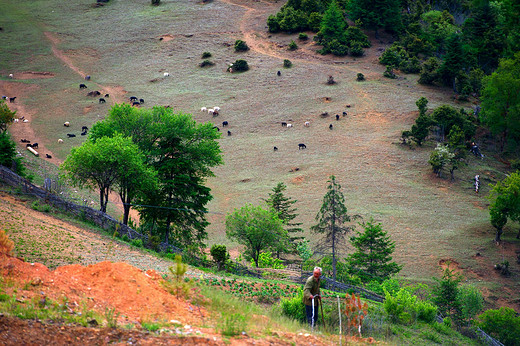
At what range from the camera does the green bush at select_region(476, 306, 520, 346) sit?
29500 mm

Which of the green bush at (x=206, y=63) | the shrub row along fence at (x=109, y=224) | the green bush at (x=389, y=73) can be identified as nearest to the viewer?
the shrub row along fence at (x=109, y=224)

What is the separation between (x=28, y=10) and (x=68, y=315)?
113 meters

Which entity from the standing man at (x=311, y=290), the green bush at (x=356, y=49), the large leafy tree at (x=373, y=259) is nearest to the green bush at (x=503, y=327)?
the large leafy tree at (x=373, y=259)

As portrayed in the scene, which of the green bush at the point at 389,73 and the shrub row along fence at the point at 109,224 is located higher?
A: the green bush at the point at 389,73

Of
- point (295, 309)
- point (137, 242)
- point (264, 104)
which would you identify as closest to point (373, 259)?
point (137, 242)

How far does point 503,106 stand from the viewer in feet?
207

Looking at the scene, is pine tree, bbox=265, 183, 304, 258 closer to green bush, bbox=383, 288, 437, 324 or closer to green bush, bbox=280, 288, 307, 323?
green bush, bbox=383, 288, 437, 324

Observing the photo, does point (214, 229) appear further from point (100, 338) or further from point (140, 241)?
point (100, 338)

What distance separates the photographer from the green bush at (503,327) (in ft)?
96.8

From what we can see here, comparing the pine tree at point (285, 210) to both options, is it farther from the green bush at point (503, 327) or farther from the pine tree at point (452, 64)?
the pine tree at point (452, 64)

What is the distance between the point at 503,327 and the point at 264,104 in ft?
161

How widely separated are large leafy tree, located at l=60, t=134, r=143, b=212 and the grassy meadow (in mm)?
12379

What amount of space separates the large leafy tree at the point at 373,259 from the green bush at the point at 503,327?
8.04 metres

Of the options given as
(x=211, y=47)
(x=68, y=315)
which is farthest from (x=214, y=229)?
(x=211, y=47)
